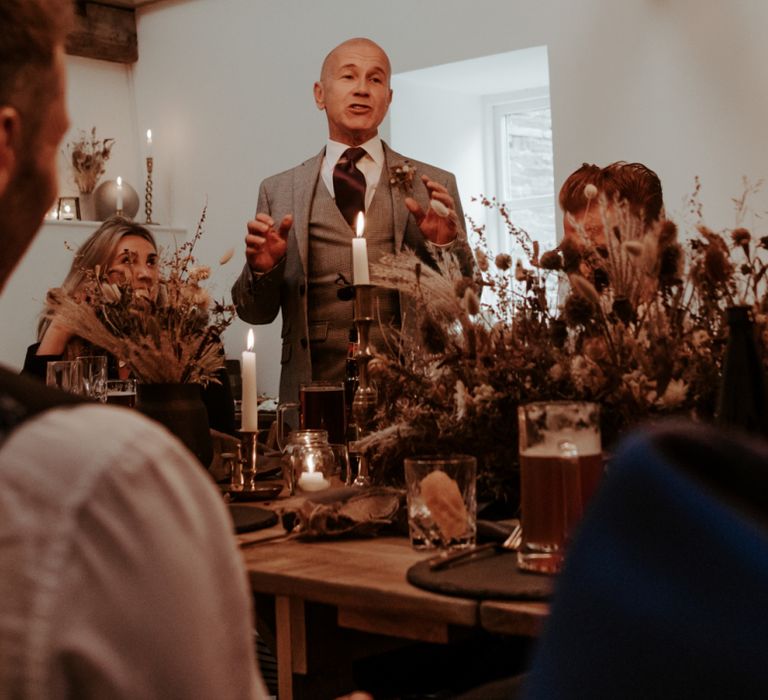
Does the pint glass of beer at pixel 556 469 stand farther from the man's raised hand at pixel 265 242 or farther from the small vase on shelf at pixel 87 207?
the small vase on shelf at pixel 87 207

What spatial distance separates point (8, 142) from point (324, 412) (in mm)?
1718

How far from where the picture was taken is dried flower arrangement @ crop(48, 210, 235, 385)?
6.86 feet

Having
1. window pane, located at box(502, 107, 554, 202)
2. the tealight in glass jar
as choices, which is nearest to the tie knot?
the tealight in glass jar

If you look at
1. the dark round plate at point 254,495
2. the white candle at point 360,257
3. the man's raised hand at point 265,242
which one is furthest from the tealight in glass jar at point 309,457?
the man's raised hand at point 265,242

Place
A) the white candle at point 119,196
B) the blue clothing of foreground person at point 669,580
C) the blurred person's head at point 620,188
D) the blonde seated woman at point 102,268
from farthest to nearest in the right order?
the white candle at point 119,196 → the blonde seated woman at point 102,268 → the blurred person's head at point 620,188 → the blue clothing of foreground person at point 669,580

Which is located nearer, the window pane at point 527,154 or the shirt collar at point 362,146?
the shirt collar at point 362,146

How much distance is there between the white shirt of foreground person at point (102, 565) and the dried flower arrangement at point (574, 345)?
46.7 inches

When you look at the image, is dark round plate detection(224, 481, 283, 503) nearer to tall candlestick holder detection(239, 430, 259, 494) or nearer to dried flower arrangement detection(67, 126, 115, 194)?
tall candlestick holder detection(239, 430, 259, 494)

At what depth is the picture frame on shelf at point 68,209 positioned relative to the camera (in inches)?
246

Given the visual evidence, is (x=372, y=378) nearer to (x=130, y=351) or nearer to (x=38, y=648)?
(x=130, y=351)

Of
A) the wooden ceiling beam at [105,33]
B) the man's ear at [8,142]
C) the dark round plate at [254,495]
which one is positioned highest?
the wooden ceiling beam at [105,33]

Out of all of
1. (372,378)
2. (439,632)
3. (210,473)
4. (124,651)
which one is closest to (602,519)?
(124,651)

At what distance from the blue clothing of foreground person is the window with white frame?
17.4 feet

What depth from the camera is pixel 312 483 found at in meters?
1.94
